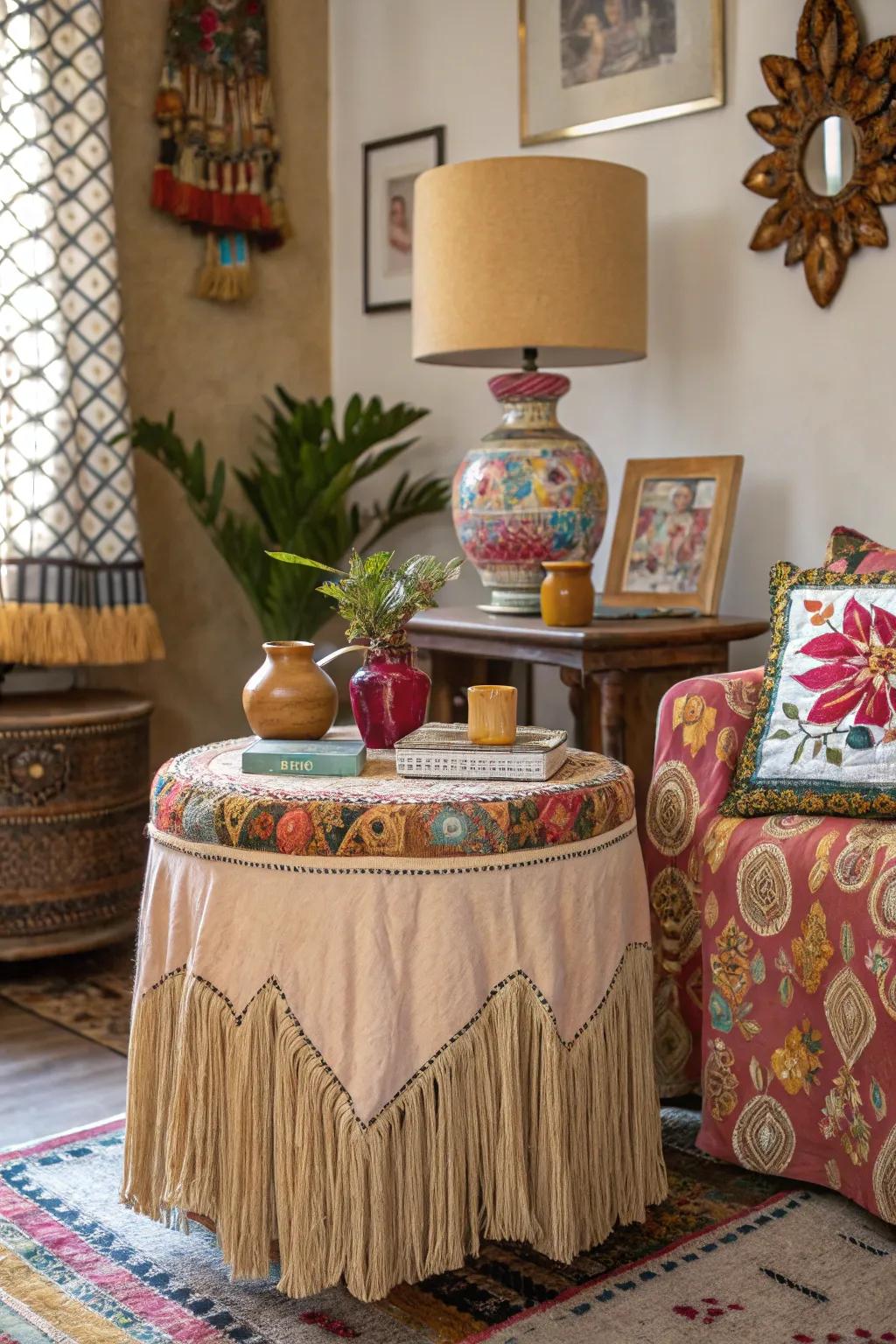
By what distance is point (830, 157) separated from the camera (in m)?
2.74

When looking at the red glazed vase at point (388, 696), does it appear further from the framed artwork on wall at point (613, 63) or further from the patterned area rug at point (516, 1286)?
the framed artwork on wall at point (613, 63)

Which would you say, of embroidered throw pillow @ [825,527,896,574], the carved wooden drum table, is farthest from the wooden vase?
embroidered throw pillow @ [825,527,896,574]

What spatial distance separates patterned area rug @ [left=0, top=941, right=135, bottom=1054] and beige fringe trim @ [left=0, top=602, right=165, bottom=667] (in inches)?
24.7

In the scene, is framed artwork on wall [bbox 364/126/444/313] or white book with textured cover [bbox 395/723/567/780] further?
framed artwork on wall [bbox 364/126/444/313]

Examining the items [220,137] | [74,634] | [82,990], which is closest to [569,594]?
[74,634]

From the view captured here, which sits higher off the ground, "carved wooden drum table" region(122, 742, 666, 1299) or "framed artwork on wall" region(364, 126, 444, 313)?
"framed artwork on wall" region(364, 126, 444, 313)

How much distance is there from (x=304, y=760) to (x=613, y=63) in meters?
1.98

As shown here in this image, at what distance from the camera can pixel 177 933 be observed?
68.4 inches

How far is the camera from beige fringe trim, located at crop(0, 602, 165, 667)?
302 centimetres

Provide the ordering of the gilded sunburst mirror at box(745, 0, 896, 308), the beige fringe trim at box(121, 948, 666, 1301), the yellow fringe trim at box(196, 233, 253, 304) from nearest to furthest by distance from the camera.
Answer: the beige fringe trim at box(121, 948, 666, 1301) < the gilded sunburst mirror at box(745, 0, 896, 308) < the yellow fringe trim at box(196, 233, 253, 304)

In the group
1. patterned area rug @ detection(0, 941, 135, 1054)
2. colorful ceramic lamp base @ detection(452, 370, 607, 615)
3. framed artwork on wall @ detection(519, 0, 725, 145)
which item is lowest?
patterned area rug @ detection(0, 941, 135, 1054)

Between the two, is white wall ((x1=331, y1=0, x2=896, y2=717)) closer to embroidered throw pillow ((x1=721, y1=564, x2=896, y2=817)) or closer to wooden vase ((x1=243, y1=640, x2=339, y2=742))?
embroidered throw pillow ((x1=721, y1=564, x2=896, y2=817))

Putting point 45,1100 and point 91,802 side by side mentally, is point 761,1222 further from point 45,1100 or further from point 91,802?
point 91,802

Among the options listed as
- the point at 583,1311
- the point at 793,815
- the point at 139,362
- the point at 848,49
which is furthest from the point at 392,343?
the point at 583,1311
